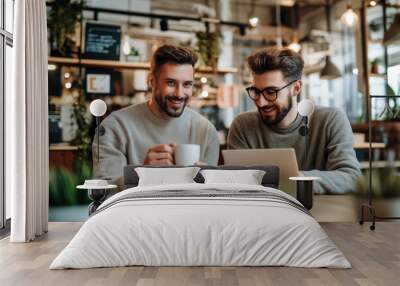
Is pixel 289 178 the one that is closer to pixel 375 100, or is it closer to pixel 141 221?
Answer: pixel 375 100

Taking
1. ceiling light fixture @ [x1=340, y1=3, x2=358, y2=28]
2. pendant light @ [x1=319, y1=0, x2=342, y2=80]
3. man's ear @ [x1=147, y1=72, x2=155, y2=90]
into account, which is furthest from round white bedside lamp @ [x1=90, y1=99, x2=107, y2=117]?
ceiling light fixture @ [x1=340, y1=3, x2=358, y2=28]

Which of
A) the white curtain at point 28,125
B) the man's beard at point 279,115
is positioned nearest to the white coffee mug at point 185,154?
the man's beard at point 279,115

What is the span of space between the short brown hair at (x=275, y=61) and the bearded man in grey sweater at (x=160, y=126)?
704 mm

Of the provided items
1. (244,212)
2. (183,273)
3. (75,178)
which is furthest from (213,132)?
(183,273)

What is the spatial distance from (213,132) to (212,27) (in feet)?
4.00

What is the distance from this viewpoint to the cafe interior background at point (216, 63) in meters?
5.87

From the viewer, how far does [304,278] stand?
3330mm

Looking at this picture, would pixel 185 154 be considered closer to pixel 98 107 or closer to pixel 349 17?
pixel 98 107

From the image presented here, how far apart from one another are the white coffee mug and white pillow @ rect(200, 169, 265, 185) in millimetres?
335

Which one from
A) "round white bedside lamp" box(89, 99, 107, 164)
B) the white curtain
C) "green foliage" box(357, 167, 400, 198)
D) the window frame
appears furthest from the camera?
"green foliage" box(357, 167, 400, 198)

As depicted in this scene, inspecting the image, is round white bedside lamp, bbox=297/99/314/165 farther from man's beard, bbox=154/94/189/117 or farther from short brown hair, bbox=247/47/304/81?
man's beard, bbox=154/94/189/117

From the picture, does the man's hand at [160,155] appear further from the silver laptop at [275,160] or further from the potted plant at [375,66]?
the potted plant at [375,66]

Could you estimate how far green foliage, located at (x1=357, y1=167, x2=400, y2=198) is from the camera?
231 inches

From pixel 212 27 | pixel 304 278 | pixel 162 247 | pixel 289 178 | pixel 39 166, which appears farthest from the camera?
pixel 212 27
